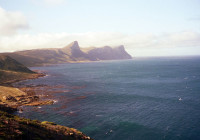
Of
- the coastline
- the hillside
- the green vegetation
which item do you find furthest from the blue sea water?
the hillside

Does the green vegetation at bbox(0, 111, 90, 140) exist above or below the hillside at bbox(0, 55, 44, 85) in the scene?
below

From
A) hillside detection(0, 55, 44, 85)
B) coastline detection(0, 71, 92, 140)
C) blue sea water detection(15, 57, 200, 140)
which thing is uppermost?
hillside detection(0, 55, 44, 85)

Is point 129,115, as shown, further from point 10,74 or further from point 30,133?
point 10,74

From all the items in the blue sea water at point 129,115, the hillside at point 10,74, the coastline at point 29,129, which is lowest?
the blue sea water at point 129,115

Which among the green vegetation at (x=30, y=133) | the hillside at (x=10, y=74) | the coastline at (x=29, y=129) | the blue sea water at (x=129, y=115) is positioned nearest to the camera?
the green vegetation at (x=30, y=133)

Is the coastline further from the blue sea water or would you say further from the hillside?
the hillside

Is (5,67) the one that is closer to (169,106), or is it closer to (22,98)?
(22,98)

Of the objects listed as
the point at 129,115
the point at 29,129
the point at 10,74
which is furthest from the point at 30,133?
the point at 10,74

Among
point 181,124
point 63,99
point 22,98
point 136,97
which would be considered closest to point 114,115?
point 181,124

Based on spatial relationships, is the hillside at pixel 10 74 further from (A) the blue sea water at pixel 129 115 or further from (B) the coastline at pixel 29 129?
(B) the coastline at pixel 29 129

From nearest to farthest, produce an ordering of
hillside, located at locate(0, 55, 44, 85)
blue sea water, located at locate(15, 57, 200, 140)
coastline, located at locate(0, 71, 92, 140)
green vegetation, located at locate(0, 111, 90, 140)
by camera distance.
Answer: green vegetation, located at locate(0, 111, 90, 140) → coastline, located at locate(0, 71, 92, 140) → blue sea water, located at locate(15, 57, 200, 140) → hillside, located at locate(0, 55, 44, 85)

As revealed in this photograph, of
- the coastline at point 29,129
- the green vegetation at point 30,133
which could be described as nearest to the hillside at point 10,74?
the coastline at point 29,129
